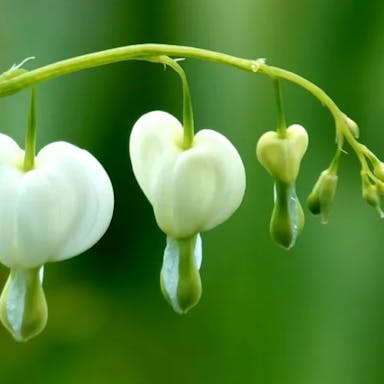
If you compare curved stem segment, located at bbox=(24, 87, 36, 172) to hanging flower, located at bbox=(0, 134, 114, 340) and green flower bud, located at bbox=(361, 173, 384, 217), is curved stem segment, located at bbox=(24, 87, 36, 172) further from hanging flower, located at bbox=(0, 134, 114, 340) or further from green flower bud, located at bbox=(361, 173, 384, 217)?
green flower bud, located at bbox=(361, 173, 384, 217)

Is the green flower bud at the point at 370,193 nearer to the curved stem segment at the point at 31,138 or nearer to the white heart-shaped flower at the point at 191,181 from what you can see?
the white heart-shaped flower at the point at 191,181

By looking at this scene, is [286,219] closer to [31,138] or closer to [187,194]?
[187,194]

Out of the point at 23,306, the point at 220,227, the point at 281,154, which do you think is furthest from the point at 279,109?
the point at 220,227

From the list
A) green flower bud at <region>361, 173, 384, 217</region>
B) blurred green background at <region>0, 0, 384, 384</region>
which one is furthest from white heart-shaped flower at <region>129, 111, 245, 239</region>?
blurred green background at <region>0, 0, 384, 384</region>

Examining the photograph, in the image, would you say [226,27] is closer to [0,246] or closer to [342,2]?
[342,2]

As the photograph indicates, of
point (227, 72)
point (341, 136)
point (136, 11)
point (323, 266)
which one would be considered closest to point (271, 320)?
point (323, 266)
